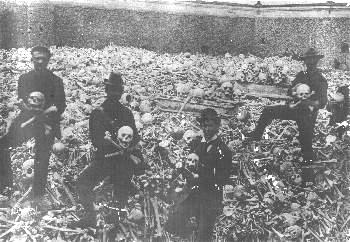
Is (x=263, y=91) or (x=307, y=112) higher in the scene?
(x=263, y=91)

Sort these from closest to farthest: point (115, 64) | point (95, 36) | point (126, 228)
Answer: point (126, 228) → point (115, 64) → point (95, 36)

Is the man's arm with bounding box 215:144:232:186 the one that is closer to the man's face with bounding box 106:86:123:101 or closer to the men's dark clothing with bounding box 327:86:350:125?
the man's face with bounding box 106:86:123:101

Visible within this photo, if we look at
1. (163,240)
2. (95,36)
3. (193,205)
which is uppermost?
(95,36)

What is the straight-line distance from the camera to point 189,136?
16.9 feet

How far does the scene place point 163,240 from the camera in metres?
4.48

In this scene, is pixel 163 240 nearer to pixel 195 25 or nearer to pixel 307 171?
pixel 307 171

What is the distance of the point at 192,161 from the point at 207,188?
1.04 ft

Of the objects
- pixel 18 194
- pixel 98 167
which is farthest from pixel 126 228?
pixel 18 194

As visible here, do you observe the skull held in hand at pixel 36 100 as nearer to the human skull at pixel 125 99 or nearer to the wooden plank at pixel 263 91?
the human skull at pixel 125 99

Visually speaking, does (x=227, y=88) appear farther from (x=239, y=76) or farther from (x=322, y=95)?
(x=322, y=95)

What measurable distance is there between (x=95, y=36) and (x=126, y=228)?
25.9ft

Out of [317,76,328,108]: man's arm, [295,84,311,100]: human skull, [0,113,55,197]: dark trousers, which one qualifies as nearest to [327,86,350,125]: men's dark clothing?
[317,76,328,108]: man's arm

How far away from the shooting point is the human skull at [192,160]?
185 inches

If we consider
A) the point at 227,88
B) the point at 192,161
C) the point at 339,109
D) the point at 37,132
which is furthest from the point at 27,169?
→ the point at 339,109
